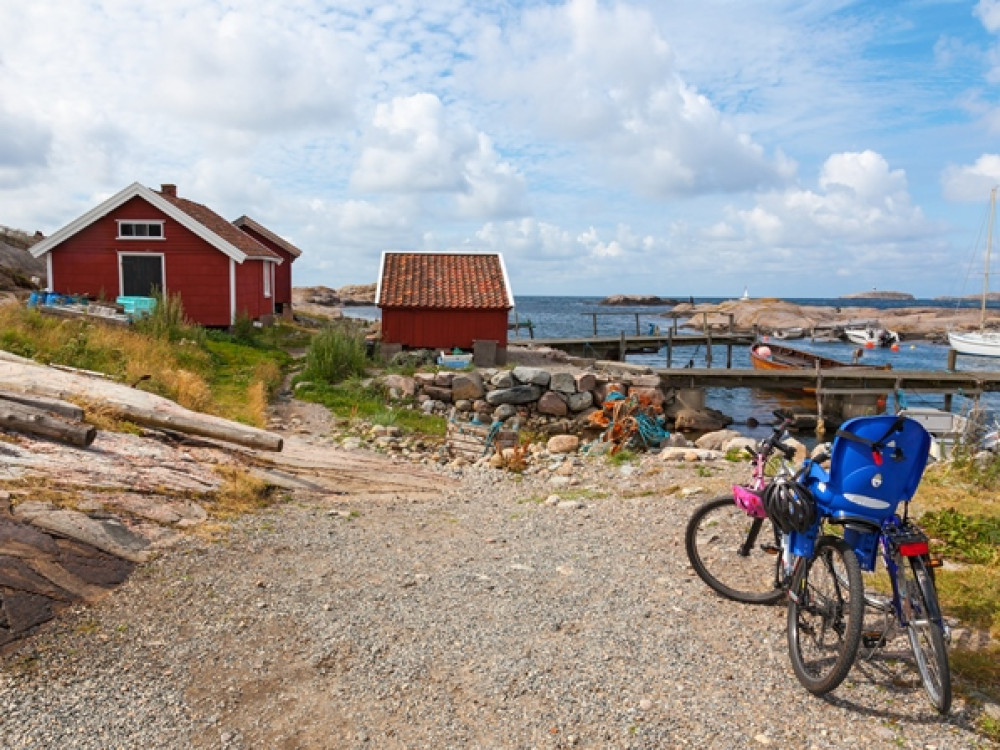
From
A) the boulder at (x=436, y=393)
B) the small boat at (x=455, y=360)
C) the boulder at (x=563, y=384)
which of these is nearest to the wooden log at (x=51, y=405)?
the boulder at (x=436, y=393)

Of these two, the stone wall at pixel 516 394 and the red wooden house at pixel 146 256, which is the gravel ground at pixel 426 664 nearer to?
the stone wall at pixel 516 394

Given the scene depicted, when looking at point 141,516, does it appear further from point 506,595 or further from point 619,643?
point 619,643

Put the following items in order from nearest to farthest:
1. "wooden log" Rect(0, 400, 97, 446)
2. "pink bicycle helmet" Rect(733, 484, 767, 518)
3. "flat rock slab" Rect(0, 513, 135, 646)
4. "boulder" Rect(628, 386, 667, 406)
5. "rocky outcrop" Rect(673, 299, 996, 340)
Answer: "flat rock slab" Rect(0, 513, 135, 646) < "pink bicycle helmet" Rect(733, 484, 767, 518) < "wooden log" Rect(0, 400, 97, 446) < "boulder" Rect(628, 386, 667, 406) < "rocky outcrop" Rect(673, 299, 996, 340)

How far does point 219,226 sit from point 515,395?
46.7ft

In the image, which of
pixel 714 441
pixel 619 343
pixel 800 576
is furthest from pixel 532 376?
pixel 619 343

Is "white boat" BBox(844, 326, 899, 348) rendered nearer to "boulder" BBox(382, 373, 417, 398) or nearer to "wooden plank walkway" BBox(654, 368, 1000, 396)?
"wooden plank walkway" BBox(654, 368, 1000, 396)

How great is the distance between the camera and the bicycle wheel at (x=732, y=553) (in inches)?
220

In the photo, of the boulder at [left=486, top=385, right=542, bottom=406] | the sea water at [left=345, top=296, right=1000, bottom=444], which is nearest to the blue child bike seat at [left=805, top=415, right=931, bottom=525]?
the sea water at [left=345, top=296, right=1000, bottom=444]

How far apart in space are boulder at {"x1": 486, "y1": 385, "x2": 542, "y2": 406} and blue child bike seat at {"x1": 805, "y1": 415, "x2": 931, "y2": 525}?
532 inches

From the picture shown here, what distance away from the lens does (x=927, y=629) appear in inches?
159

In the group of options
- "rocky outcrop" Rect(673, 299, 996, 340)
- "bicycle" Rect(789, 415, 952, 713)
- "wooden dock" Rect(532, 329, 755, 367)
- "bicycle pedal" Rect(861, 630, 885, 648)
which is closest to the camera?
"bicycle" Rect(789, 415, 952, 713)

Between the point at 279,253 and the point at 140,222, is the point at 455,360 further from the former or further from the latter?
the point at 279,253

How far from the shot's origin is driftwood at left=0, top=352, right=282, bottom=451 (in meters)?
8.98

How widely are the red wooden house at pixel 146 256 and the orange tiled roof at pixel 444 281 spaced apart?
17.4ft
